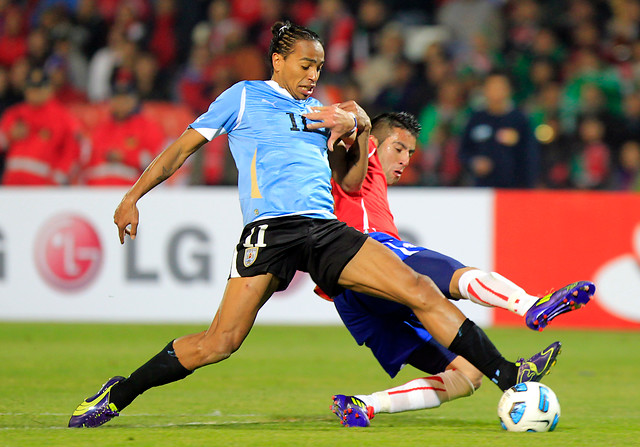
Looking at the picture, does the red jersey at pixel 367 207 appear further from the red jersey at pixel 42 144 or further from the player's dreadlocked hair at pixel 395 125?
the red jersey at pixel 42 144

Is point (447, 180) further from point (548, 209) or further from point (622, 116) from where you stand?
point (622, 116)

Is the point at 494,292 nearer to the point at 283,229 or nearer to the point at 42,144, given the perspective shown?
the point at 283,229

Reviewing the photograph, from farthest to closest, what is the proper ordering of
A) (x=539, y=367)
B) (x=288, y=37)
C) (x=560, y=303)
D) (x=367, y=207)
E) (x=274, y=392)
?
(x=274, y=392) → (x=367, y=207) → (x=288, y=37) → (x=539, y=367) → (x=560, y=303)

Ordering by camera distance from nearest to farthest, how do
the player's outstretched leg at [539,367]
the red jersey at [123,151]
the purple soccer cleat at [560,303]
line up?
the purple soccer cleat at [560,303], the player's outstretched leg at [539,367], the red jersey at [123,151]

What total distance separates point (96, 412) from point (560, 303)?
241cm

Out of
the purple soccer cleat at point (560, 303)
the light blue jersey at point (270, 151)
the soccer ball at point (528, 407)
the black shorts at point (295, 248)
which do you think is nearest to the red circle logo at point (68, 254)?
the light blue jersey at point (270, 151)

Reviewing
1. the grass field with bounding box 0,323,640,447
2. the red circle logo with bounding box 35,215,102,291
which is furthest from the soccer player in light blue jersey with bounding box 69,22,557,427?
the red circle logo with bounding box 35,215,102,291

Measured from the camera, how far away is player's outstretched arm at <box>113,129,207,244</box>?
4.94 metres

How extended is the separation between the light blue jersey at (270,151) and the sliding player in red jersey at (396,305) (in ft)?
1.16

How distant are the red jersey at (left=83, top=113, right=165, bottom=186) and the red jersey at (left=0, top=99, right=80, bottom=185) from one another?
0.31m

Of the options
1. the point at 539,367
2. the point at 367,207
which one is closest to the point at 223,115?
the point at 367,207

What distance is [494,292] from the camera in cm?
502

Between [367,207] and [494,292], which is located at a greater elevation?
[367,207]

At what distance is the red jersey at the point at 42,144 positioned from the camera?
12.0m
